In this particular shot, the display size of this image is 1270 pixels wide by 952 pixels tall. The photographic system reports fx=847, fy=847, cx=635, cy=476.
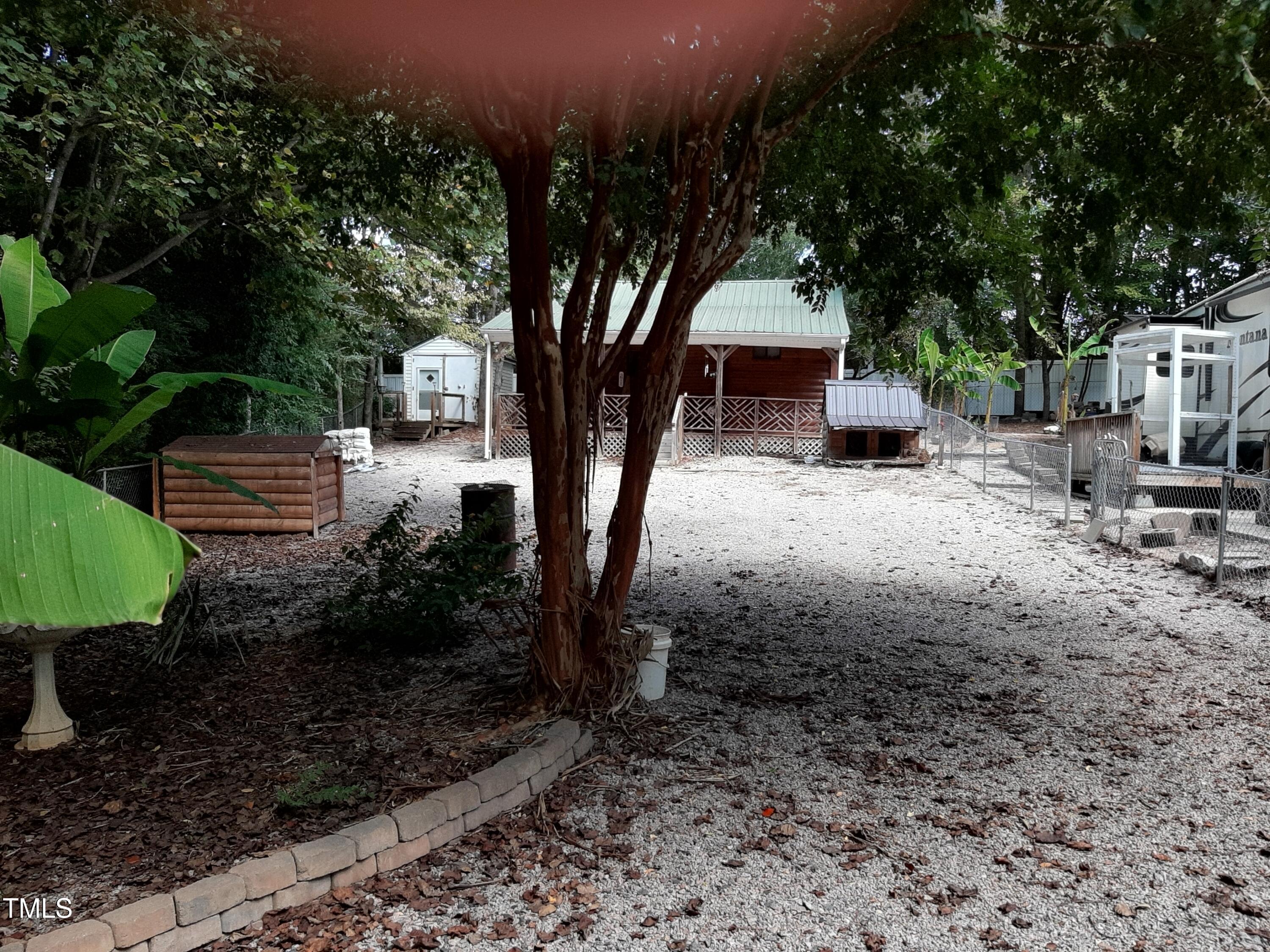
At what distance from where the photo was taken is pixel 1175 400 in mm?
13141

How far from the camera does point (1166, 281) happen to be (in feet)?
110

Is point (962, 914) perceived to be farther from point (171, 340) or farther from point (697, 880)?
point (171, 340)

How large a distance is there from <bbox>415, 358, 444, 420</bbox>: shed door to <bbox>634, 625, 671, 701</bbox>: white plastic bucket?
28663 mm

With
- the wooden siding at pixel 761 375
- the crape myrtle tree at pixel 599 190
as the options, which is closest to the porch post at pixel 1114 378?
the wooden siding at pixel 761 375

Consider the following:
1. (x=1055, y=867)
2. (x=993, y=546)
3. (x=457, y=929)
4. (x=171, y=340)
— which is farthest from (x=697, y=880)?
(x=171, y=340)

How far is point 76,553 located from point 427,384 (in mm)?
32290

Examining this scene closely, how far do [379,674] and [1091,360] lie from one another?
33.9 meters

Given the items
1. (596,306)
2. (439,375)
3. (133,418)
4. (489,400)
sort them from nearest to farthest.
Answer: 1. (133,418)
2. (596,306)
3. (489,400)
4. (439,375)

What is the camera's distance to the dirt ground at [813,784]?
2801 mm

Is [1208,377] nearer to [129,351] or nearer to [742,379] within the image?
[742,379]

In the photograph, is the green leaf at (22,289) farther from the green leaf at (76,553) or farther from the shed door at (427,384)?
the shed door at (427,384)

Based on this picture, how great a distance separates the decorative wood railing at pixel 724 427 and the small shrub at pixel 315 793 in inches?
688

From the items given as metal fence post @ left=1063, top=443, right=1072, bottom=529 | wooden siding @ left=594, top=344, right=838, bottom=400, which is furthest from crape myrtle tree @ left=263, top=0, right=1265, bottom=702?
wooden siding @ left=594, top=344, right=838, bottom=400

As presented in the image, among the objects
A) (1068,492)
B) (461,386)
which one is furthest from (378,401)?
(1068,492)
